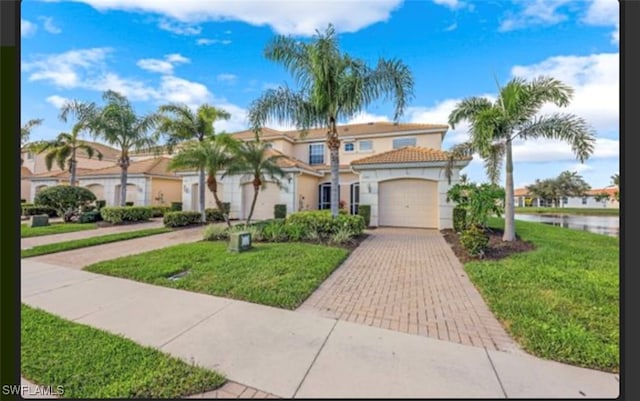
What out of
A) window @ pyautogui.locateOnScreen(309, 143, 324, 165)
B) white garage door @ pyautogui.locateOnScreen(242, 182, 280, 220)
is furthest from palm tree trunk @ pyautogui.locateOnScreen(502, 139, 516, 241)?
window @ pyautogui.locateOnScreen(309, 143, 324, 165)

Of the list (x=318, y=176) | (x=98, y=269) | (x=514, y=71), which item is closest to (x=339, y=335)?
(x=98, y=269)

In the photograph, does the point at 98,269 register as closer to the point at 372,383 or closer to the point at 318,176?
the point at 372,383

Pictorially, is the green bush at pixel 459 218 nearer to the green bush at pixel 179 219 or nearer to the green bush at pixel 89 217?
the green bush at pixel 179 219

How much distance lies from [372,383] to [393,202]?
13.4 metres

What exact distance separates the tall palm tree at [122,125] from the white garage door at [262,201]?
6.62 m

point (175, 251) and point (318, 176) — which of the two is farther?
point (318, 176)

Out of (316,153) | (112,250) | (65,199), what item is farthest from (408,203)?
(65,199)

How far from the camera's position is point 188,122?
16.4m

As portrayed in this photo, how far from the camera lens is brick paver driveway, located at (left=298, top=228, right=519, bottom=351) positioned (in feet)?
13.0

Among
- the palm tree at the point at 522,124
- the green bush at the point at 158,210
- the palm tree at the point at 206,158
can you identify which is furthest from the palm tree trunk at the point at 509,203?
the green bush at the point at 158,210

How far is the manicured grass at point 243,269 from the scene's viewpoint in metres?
5.33

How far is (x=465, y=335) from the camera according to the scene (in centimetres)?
381

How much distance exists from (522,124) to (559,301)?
295 inches

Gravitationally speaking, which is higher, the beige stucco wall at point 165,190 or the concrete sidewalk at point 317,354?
the beige stucco wall at point 165,190
